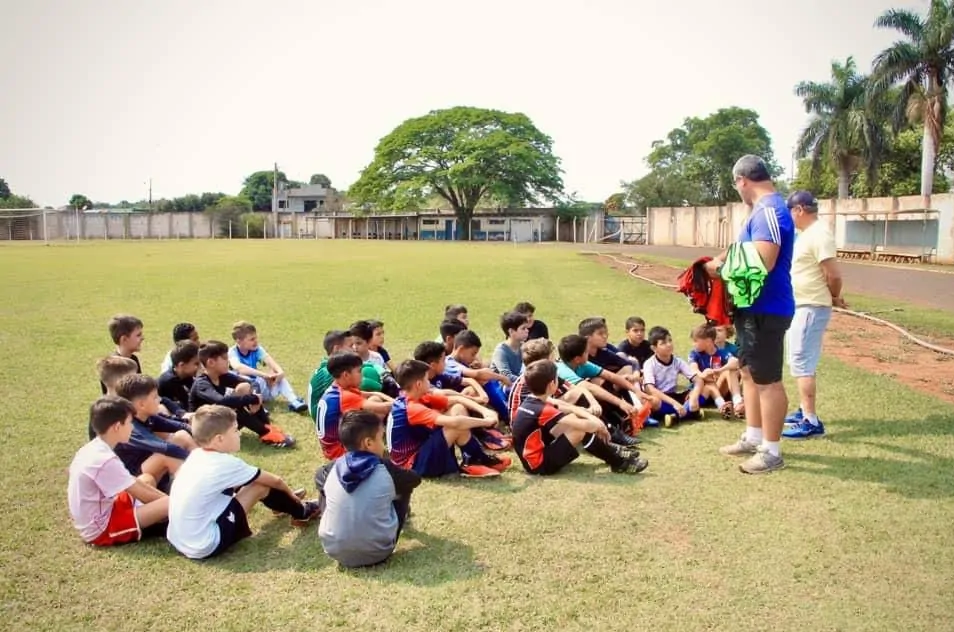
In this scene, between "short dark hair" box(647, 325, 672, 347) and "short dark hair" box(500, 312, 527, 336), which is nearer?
"short dark hair" box(647, 325, 672, 347)

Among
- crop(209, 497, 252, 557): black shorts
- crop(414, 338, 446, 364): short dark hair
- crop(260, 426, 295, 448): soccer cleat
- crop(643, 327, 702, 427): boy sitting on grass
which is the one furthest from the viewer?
crop(643, 327, 702, 427): boy sitting on grass

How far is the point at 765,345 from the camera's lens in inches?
220

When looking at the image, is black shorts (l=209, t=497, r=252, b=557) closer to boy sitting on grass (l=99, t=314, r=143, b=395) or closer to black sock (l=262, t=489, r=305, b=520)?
black sock (l=262, t=489, r=305, b=520)

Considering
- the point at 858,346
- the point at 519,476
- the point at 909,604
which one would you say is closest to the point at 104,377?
the point at 519,476

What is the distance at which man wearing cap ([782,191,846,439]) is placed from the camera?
647 cm

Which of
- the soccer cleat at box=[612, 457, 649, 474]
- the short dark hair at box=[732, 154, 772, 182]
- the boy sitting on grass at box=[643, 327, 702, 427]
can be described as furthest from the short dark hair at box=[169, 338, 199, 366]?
the short dark hair at box=[732, 154, 772, 182]

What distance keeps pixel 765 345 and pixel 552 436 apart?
5.77ft

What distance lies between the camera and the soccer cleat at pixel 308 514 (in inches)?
185

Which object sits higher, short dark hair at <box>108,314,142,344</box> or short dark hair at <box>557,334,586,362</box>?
short dark hair at <box>108,314,142,344</box>

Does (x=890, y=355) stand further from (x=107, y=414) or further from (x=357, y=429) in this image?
(x=107, y=414)

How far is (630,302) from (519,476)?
36.9 feet

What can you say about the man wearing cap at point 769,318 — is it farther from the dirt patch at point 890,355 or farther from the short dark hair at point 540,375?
the dirt patch at point 890,355

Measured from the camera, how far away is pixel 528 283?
68.3 feet

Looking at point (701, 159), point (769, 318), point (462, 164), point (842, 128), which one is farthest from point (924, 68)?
point (769, 318)
